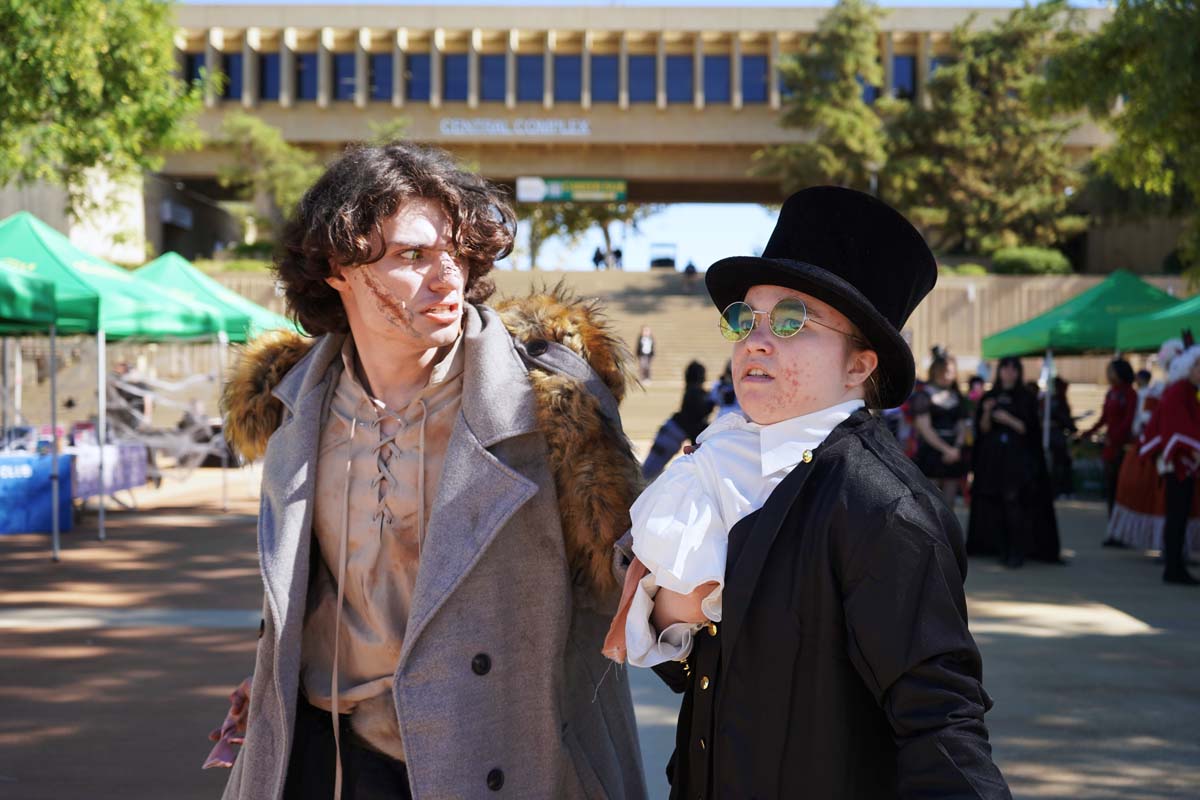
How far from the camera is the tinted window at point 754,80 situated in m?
55.0

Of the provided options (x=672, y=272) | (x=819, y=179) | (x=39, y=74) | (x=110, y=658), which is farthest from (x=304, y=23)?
(x=110, y=658)

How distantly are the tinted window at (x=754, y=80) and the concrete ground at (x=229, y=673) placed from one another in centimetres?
4656

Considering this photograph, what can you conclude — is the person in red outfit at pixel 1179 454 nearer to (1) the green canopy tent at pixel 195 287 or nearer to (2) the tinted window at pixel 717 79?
(1) the green canopy tent at pixel 195 287

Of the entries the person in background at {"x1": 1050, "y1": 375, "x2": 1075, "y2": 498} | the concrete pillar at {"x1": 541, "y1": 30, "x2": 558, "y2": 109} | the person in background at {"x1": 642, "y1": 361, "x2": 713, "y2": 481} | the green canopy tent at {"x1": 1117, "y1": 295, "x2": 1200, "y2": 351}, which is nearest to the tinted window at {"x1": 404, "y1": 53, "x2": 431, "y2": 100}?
the concrete pillar at {"x1": 541, "y1": 30, "x2": 558, "y2": 109}

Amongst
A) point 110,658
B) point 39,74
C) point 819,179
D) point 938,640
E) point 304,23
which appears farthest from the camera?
point 304,23

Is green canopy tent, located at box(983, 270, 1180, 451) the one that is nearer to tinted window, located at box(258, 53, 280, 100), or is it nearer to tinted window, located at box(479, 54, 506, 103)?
tinted window, located at box(479, 54, 506, 103)

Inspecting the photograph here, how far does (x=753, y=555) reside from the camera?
5.94ft

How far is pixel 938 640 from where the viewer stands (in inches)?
66.1

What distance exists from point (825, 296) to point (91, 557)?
32.7 feet

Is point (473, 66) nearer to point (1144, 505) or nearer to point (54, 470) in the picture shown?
point (54, 470)

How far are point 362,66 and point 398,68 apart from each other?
Answer: 162 centimetres

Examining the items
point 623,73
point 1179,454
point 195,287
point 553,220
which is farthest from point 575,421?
point 553,220

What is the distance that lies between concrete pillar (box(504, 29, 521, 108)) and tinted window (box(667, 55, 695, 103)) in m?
6.94

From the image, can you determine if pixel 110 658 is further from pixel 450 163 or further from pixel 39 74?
pixel 39 74
